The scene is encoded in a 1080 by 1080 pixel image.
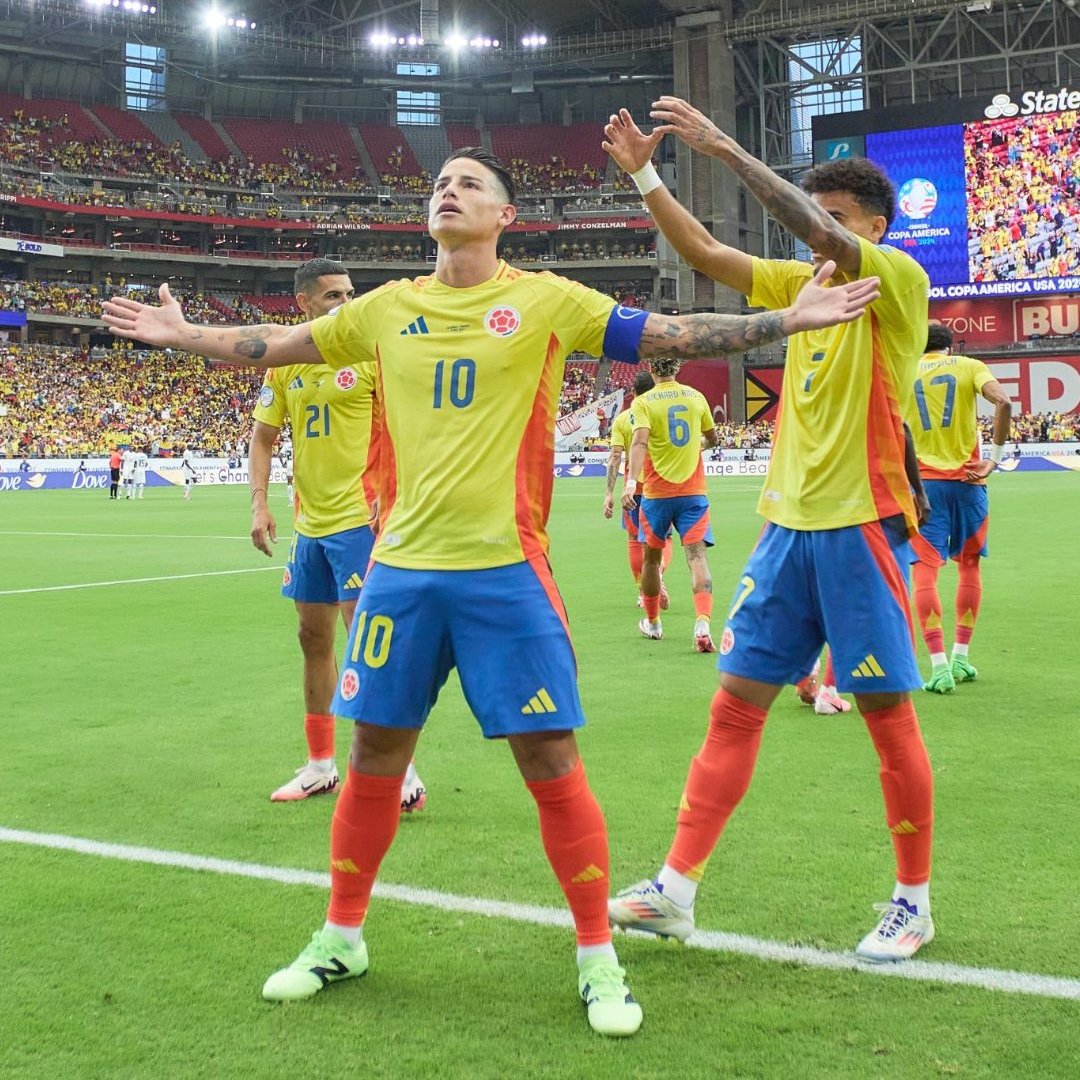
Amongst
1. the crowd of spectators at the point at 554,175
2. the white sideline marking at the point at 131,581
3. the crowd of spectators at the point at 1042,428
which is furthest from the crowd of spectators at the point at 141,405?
the white sideline marking at the point at 131,581

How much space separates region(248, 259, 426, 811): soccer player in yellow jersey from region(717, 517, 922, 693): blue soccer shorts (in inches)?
87.2

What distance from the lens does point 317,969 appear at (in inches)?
132

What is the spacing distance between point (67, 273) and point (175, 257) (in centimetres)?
631

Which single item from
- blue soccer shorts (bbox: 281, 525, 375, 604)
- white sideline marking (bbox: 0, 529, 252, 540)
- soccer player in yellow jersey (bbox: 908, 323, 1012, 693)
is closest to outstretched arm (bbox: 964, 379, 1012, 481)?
soccer player in yellow jersey (bbox: 908, 323, 1012, 693)

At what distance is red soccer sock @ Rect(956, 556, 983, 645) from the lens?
26.3 feet

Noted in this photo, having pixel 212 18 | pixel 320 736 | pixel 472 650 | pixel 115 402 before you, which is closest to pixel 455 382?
pixel 472 650

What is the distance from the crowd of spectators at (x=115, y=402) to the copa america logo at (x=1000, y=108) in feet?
117

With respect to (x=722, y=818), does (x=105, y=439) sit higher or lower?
higher

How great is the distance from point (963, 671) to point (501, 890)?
486 centimetres

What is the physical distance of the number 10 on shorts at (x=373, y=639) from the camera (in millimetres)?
3305

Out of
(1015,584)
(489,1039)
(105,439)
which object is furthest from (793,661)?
(105,439)

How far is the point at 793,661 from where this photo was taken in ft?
12.3

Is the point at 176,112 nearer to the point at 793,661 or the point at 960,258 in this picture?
the point at 960,258

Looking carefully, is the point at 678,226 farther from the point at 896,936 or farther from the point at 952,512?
the point at 952,512
